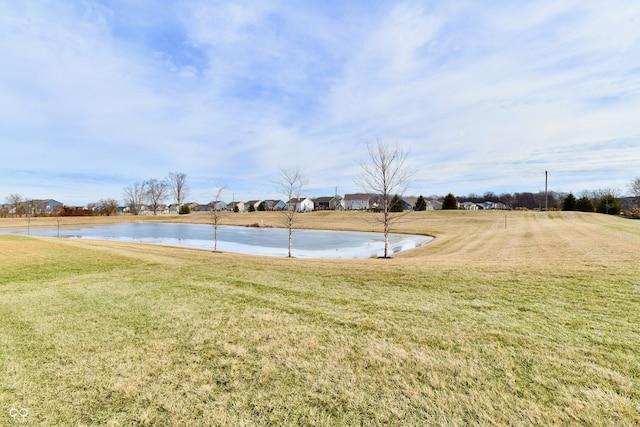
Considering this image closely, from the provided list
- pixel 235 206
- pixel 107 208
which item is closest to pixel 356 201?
pixel 235 206

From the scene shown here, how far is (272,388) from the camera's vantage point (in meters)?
2.87

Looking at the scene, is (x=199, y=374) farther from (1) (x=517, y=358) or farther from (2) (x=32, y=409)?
(1) (x=517, y=358)

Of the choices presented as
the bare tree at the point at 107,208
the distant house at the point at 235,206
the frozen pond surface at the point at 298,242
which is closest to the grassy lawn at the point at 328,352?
the frozen pond surface at the point at 298,242

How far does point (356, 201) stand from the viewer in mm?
94875

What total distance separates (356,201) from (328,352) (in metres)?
92.2

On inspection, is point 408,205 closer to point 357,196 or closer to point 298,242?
point 357,196

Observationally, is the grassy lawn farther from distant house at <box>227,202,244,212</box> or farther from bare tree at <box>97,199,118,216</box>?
bare tree at <box>97,199,118,216</box>

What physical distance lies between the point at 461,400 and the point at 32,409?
3.72 metres

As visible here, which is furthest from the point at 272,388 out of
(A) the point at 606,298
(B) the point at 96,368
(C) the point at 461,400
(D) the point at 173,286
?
(A) the point at 606,298

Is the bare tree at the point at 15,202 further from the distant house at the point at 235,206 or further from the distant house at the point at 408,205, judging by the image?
the distant house at the point at 408,205

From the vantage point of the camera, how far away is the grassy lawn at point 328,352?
2553 mm

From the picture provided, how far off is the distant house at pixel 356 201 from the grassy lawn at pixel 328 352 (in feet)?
283

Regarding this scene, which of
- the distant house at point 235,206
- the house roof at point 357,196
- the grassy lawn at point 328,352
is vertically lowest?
the grassy lawn at point 328,352

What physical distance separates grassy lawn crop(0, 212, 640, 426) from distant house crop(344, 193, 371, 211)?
86.3 meters
